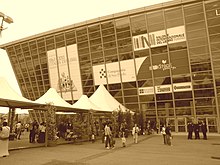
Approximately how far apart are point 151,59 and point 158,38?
2352 millimetres

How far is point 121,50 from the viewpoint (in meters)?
A: 29.3

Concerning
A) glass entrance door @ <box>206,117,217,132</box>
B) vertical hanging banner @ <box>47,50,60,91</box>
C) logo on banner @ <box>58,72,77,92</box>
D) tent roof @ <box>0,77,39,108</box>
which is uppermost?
vertical hanging banner @ <box>47,50,60,91</box>

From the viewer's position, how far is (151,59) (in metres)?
27.8

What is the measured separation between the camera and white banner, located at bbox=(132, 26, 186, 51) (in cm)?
2636

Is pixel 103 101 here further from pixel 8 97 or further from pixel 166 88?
pixel 8 97

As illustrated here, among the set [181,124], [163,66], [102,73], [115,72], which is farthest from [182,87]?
[102,73]

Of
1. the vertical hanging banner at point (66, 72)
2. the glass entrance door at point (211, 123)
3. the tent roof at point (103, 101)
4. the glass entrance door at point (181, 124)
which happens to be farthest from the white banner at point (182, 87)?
the vertical hanging banner at point (66, 72)

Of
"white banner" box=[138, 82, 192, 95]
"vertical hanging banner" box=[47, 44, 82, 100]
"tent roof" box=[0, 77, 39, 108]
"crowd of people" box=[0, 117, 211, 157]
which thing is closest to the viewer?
"crowd of people" box=[0, 117, 211, 157]

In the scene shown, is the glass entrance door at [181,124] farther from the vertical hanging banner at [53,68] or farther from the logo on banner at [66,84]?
the vertical hanging banner at [53,68]

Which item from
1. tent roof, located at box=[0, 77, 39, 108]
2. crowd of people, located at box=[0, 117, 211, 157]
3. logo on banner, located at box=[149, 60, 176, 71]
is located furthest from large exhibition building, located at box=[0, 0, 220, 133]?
tent roof, located at box=[0, 77, 39, 108]

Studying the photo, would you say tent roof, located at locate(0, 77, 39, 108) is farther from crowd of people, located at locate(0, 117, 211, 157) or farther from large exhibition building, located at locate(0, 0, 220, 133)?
large exhibition building, located at locate(0, 0, 220, 133)

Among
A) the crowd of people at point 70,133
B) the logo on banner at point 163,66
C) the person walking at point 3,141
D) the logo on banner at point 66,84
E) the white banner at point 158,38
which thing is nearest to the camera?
the person walking at point 3,141

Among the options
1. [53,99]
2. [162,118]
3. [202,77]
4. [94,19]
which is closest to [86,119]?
[53,99]

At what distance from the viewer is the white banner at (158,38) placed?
2636 centimetres
